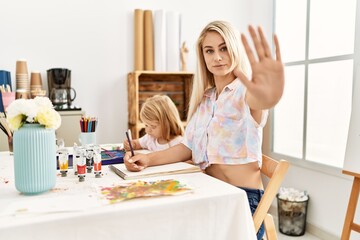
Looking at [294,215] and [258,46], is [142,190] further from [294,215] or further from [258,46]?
[294,215]

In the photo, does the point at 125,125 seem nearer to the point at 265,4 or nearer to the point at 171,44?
the point at 171,44

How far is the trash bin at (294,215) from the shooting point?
9.16 feet

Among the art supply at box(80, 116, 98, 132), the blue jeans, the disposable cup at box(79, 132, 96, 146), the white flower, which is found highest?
the white flower

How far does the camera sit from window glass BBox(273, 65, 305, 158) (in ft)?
10.00

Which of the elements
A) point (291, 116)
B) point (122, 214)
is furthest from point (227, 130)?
point (291, 116)

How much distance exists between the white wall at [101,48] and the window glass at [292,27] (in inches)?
4.9

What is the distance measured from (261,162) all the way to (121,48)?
203 centimetres

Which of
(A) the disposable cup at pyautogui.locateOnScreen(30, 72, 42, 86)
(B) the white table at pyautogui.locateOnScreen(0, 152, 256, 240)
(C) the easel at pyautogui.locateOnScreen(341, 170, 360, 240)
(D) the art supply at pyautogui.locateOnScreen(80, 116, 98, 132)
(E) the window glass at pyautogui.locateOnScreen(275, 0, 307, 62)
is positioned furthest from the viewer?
(E) the window glass at pyautogui.locateOnScreen(275, 0, 307, 62)

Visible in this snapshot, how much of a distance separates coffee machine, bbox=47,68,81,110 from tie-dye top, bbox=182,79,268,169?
1.58 m

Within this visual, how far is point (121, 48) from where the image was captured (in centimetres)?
318

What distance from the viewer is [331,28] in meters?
2.71

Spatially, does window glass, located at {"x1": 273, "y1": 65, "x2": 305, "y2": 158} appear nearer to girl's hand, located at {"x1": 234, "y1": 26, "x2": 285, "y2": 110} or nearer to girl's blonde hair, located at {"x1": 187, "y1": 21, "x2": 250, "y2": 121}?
girl's blonde hair, located at {"x1": 187, "y1": 21, "x2": 250, "y2": 121}

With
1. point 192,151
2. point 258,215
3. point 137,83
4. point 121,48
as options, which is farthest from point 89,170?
point 121,48

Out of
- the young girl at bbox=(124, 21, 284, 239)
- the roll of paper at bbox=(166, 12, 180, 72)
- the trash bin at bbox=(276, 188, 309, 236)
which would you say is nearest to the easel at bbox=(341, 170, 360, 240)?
the trash bin at bbox=(276, 188, 309, 236)
